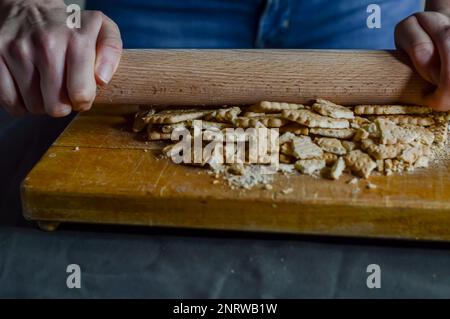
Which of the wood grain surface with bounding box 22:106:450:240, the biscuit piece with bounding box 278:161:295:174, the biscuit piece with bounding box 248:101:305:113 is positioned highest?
the biscuit piece with bounding box 248:101:305:113

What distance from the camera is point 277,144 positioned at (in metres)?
1.12

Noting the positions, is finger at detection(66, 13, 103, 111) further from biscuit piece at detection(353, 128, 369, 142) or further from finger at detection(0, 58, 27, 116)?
biscuit piece at detection(353, 128, 369, 142)

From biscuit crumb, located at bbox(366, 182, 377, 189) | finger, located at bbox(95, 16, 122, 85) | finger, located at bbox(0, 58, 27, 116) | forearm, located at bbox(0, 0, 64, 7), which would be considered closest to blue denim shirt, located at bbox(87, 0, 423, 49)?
forearm, located at bbox(0, 0, 64, 7)

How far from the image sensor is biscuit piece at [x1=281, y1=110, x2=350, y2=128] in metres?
1.13

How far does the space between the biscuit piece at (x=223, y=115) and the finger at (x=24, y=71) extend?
1.17 feet

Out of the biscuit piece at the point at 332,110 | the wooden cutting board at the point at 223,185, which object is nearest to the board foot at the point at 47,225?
the wooden cutting board at the point at 223,185

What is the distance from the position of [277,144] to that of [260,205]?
0.55 ft

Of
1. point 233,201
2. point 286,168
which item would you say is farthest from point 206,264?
point 286,168

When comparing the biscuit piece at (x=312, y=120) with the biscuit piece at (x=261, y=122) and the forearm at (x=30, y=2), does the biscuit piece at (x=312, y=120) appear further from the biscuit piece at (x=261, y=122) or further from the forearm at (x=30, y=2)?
the forearm at (x=30, y=2)

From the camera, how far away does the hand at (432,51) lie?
114 centimetres

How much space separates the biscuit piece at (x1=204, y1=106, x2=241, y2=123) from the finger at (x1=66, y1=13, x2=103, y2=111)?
25cm

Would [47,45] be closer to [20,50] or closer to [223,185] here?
[20,50]
